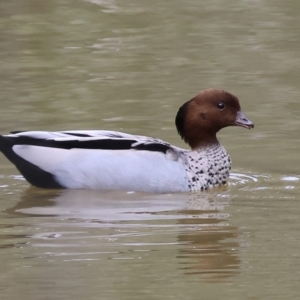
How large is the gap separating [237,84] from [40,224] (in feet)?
20.4

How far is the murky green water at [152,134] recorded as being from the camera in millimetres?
6977

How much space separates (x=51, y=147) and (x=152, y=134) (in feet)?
7.30

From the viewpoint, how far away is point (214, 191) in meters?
10.3

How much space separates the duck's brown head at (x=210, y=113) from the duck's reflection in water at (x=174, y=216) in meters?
0.79

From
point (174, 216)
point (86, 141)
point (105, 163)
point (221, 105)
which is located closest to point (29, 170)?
point (86, 141)

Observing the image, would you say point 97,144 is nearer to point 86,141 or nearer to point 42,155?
point 86,141

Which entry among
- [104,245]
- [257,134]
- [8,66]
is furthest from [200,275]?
[8,66]

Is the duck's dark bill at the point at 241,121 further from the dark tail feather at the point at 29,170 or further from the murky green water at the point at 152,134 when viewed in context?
the dark tail feather at the point at 29,170

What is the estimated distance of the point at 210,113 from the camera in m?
10.6

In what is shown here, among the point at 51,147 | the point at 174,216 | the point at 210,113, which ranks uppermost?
the point at 210,113

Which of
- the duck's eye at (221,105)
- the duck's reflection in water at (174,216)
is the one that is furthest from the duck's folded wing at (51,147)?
the duck's eye at (221,105)

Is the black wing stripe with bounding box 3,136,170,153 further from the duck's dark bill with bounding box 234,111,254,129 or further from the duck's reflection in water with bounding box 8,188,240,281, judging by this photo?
the duck's dark bill with bounding box 234,111,254,129

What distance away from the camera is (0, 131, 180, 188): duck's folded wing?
10062 mm

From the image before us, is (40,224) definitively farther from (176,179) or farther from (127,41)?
(127,41)
